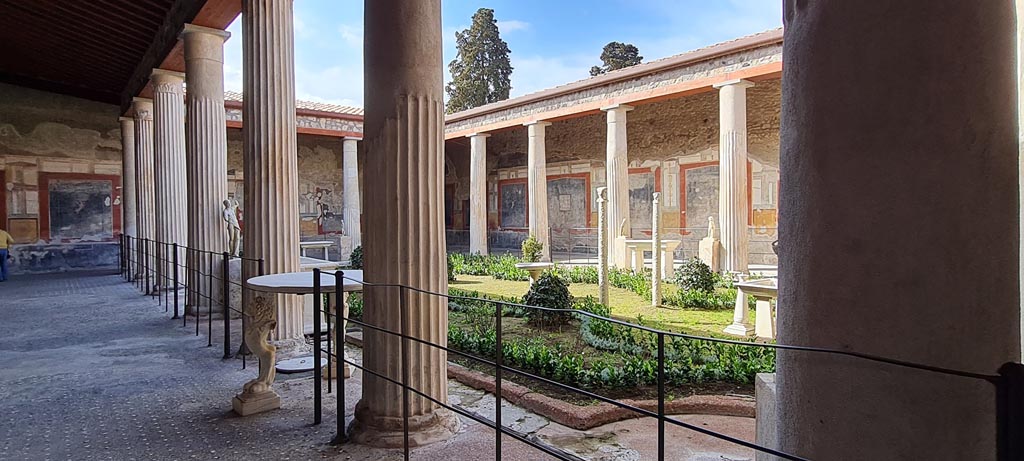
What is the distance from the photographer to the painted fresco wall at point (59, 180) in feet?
44.1

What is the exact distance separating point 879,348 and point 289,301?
16.5ft

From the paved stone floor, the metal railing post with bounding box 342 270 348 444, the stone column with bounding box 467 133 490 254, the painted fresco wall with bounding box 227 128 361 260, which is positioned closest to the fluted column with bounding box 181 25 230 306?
the paved stone floor

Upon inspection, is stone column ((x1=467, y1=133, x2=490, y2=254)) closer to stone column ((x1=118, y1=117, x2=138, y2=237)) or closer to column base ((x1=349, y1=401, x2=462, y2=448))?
stone column ((x1=118, y1=117, x2=138, y2=237))

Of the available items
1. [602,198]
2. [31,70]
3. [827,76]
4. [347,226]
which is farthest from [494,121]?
[827,76]

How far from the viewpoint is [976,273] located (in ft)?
3.25

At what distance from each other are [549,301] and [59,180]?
543 inches

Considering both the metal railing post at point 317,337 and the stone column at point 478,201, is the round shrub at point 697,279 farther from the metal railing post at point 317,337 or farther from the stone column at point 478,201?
the stone column at point 478,201

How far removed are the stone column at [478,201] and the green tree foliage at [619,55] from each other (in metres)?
11.4

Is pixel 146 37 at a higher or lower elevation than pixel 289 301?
higher

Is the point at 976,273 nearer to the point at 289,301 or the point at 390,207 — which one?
the point at 390,207

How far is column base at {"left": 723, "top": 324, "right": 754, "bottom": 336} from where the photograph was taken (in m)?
6.60

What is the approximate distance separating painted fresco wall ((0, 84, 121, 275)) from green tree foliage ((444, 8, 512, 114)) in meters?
14.9

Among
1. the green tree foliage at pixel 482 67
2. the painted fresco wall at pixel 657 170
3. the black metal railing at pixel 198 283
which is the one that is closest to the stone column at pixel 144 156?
the black metal railing at pixel 198 283

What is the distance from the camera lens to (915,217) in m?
1.00
